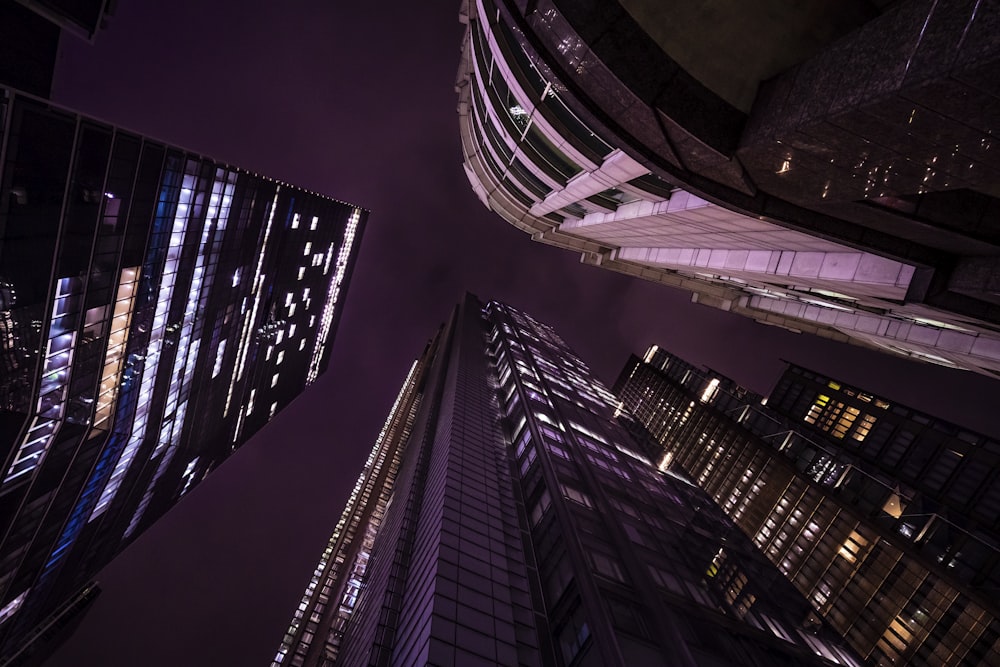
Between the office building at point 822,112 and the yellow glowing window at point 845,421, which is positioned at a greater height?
the office building at point 822,112

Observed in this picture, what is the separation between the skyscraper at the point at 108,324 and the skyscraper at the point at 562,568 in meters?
25.8

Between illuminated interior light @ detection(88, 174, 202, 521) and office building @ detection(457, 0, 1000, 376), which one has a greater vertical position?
office building @ detection(457, 0, 1000, 376)

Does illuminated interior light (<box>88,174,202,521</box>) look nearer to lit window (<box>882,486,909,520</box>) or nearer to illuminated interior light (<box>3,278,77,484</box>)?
illuminated interior light (<box>3,278,77,484</box>)

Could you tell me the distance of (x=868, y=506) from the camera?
3391 inches

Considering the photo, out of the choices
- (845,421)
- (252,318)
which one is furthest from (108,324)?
(845,421)

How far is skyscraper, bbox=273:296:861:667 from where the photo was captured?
64.8 ft

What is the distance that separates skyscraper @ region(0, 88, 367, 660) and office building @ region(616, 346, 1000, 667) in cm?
5724

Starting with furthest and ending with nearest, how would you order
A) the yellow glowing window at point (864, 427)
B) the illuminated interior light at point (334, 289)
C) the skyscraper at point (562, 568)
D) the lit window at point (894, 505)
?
1. the yellow glowing window at point (864, 427)
2. the illuminated interior light at point (334, 289)
3. the lit window at point (894, 505)
4. the skyscraper at point (562, 568)

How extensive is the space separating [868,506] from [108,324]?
11444 cm

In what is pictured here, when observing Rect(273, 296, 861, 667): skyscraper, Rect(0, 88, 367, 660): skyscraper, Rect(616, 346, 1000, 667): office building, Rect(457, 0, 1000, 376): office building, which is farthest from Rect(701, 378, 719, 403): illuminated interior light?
Rect(457, 0, 1000, 376): office building

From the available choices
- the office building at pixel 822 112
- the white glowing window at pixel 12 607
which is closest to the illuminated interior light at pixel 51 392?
the white glowing window at pixel 12 607

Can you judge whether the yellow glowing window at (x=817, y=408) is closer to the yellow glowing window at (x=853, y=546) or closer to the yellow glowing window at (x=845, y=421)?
the yellow glowing window at (x=845, y=421)

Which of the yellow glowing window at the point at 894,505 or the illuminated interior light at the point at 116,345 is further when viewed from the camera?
the yellow glowing window at the point at 894,505

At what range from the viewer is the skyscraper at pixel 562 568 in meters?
19.8
